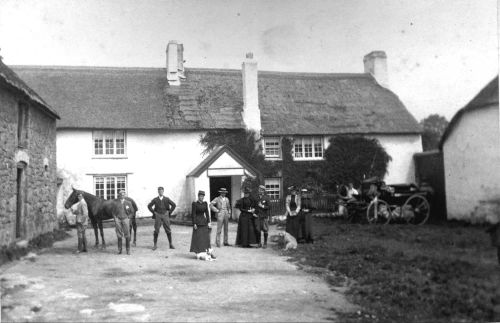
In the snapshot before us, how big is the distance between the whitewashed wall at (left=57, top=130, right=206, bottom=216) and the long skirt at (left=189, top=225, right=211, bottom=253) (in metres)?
12.2

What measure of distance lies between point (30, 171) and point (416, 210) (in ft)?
44.5

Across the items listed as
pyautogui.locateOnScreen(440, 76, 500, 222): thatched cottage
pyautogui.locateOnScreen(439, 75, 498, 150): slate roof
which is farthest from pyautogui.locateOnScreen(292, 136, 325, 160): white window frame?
pyautogui.locateOnScreen(439, 75, 498, 150): slate roof

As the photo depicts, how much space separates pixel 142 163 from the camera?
25.2 meters

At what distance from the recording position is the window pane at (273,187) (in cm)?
2700

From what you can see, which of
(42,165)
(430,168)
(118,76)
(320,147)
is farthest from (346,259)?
(118,76)

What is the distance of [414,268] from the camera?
31.4 feet

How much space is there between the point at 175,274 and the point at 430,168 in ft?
55.0

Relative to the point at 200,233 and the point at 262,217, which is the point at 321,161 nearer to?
the point at 262,217

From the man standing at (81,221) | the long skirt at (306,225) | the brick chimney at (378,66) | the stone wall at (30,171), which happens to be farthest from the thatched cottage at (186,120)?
the man standing at (81,221)

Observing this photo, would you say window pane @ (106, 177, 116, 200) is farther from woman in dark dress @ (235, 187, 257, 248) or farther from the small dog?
the small dog

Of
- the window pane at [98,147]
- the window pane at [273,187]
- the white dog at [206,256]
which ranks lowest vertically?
the white dog at [206,256]

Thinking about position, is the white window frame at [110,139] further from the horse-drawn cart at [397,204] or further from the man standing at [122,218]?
the horse-drawn cart at [397,204]

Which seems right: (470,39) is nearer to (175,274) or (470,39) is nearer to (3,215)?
(175,274)

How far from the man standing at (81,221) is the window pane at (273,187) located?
47.2ft
